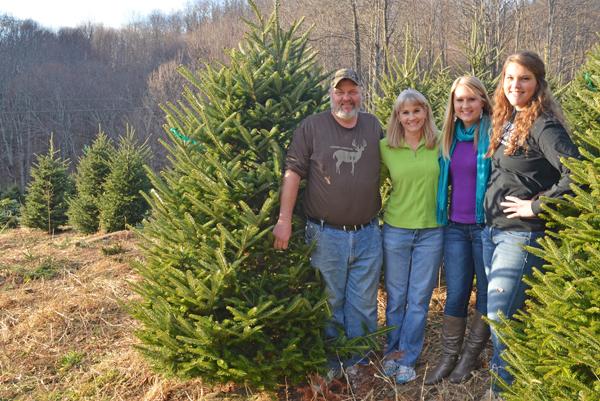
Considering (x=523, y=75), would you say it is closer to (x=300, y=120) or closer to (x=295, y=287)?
(x=300, y=120)

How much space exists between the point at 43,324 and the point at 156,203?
2.92 meters

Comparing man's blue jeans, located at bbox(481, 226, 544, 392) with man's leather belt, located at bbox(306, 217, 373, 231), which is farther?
man's leather belt, located at bbox(306, 217, 373, 231)

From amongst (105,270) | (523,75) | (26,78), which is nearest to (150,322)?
(523,75)

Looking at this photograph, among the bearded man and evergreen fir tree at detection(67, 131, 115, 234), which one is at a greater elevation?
the bearded man

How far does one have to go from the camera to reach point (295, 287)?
3.64 m

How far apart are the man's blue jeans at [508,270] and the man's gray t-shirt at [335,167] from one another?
0.99 m

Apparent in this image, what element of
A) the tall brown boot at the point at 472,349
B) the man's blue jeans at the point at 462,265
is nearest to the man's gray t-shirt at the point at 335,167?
the man's blue jeans at the point at 462,265

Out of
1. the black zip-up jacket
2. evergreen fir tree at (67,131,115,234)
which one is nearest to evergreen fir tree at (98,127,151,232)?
evergreen fir tree at (67,131,115,234)

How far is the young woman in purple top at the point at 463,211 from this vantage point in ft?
11.7

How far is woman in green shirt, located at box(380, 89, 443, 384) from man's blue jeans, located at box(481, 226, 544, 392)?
534 mm

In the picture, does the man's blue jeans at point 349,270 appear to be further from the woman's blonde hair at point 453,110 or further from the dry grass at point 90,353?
the woman's blonde hair at point 453,110

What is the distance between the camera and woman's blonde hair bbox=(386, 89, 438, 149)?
369 cm

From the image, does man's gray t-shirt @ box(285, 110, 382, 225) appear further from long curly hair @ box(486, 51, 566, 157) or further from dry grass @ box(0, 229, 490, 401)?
dry grass @ box(0, 229, 490, 401)

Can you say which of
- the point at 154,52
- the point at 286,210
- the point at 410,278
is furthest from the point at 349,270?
the point at 154,52
